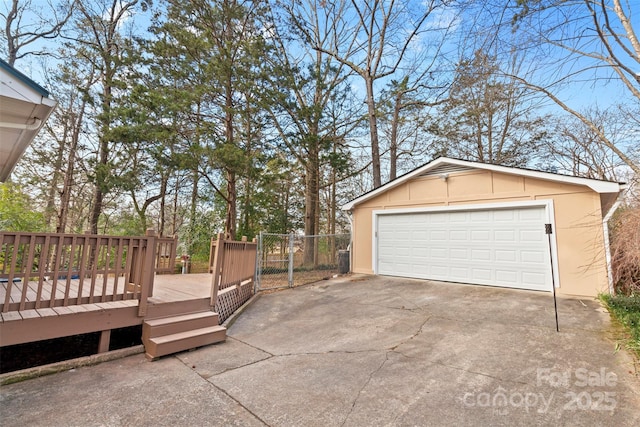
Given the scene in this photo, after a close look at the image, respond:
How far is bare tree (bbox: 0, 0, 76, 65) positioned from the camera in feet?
35.8

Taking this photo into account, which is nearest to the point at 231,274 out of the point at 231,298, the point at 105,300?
the point at 231,298

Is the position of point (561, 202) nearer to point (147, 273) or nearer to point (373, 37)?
point (147, 273)

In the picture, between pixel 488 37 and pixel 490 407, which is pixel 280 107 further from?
pixel 490 407

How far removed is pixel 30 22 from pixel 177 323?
1475cm

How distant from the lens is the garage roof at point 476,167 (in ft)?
18.9

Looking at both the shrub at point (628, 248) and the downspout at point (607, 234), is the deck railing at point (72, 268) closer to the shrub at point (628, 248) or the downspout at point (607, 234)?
the shrub at point (628, 248)

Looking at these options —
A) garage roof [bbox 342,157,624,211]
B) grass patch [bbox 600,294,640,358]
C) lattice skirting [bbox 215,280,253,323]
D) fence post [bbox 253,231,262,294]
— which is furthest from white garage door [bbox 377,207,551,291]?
lattice skirting [bbox 215,280,253,323]

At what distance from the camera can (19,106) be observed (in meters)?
2.89

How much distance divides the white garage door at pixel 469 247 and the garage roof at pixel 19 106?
7.87 metres

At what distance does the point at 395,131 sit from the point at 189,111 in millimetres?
9007

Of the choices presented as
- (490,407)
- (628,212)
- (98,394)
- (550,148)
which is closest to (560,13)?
(628,212)

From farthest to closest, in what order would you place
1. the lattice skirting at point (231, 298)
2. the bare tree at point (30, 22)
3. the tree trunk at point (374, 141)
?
the tree trunk at point (374, 141), the bare tree at point (30, 22), the lattice skirting at point (231, 298)

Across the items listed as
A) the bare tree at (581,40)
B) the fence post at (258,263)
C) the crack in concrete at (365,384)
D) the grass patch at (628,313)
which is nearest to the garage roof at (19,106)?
the crack in concrete at (365,384)

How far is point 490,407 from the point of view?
7.68 ft
